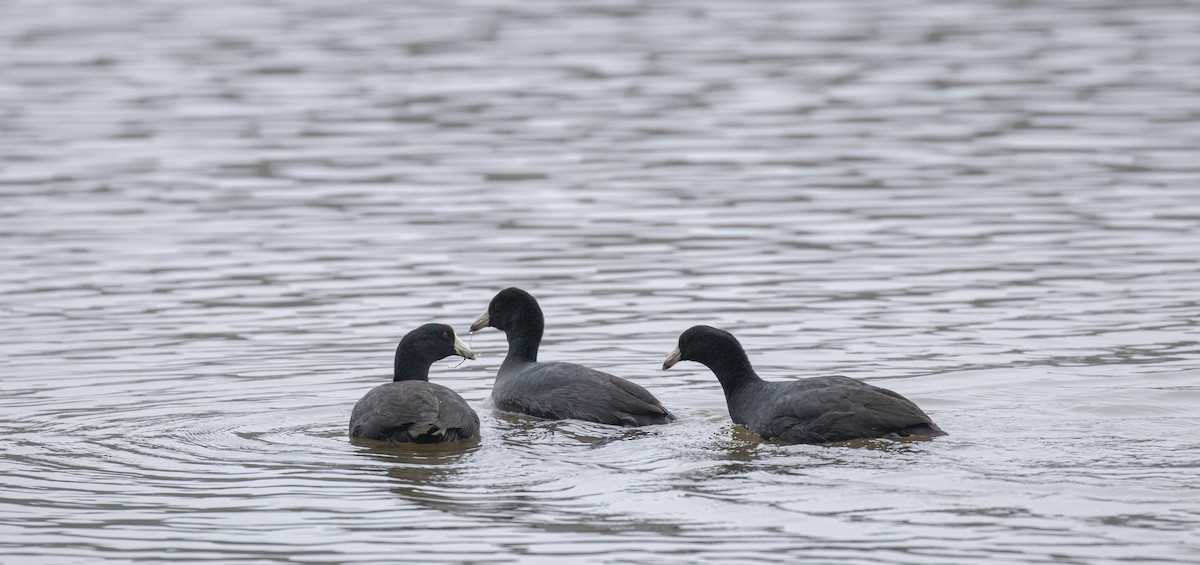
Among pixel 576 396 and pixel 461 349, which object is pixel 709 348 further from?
pixel 461 349

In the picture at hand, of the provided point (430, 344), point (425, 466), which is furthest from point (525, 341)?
point (425, 466)

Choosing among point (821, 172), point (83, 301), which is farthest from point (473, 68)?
point (83, 301)

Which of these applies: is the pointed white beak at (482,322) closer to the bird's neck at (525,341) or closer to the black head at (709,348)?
the bird's neck at (525,341)

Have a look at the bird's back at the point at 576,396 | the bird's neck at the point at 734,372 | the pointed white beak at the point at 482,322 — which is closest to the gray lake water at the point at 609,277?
the bird's back at the point at 576,396

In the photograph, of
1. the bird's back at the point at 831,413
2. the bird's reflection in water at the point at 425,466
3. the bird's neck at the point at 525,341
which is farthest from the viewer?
the bird's neck at the point at 525,341

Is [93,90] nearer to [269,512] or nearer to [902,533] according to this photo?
[269,512]

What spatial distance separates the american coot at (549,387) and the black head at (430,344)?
0.46m

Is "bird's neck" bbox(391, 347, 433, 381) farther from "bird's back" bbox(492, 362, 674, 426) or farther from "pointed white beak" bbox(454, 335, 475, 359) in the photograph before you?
"bird's back" bbox(492, 362, 674, 426)

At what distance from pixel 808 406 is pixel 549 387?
6.28 feet

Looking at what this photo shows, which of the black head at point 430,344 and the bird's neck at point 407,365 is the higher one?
the black head at point 430,344

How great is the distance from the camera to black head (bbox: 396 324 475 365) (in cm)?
1198

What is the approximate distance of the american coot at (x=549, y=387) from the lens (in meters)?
11.3

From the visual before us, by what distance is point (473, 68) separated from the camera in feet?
104

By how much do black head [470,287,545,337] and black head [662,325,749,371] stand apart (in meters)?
1.29
